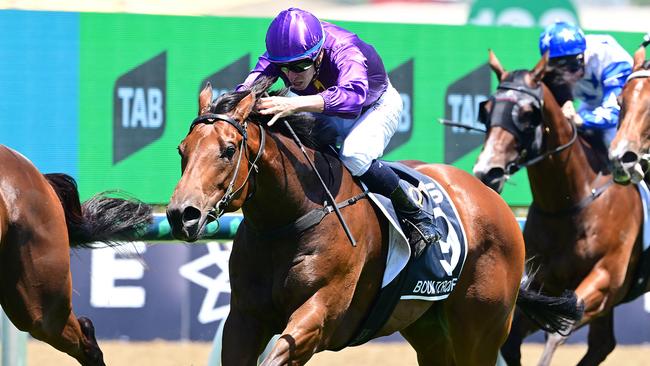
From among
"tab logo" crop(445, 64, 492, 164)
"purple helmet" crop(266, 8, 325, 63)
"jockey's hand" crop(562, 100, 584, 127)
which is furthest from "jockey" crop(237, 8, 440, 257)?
"tab logo" crop(445, 64, 492, 164)

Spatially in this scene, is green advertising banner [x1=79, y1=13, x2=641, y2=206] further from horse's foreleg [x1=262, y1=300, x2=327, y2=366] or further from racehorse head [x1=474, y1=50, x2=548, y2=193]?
horse's foreleg [x1=262, y1=300, x2=327, y2=366]

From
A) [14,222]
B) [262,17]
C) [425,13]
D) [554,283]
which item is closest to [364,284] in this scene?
[14,222]

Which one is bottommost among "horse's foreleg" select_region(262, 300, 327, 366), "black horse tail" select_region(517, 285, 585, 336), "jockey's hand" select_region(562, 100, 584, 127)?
"black horse tail" select_region(517, 285, 585, 336)

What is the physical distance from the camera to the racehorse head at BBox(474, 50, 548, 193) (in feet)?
18.6

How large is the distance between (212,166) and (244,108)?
0.30 metres

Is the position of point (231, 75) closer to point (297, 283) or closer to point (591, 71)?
point (591, 71)

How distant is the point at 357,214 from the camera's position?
4133mm

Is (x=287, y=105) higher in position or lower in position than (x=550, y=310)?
higher

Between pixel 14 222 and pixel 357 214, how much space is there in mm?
1500

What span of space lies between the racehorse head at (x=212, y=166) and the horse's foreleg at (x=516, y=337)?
248cm

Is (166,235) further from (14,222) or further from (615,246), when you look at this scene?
(615,246)

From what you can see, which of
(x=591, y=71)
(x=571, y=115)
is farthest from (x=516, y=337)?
(x=591, y=71)

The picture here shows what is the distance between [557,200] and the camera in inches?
231

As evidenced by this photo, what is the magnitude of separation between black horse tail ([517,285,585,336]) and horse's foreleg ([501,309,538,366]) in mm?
414
